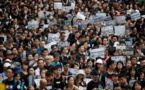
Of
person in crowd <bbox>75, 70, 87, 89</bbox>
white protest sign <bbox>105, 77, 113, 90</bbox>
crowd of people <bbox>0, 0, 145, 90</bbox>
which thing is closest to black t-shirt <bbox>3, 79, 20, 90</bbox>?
crowd of people <bbox>0, 0, 145, 90</bbox>

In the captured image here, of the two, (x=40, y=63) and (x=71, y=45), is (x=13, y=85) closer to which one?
(x=40, y=63)

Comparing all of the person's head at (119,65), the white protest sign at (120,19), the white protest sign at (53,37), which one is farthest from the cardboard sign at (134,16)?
the person's head at (119,65)

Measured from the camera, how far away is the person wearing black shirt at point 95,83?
10625mm

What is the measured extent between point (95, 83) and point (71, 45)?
377 centimetres

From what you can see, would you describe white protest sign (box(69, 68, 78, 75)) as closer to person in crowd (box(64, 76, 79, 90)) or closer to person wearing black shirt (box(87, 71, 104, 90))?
person wearing black shirt (box(87, 71, 104, 90))

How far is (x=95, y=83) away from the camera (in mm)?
10703

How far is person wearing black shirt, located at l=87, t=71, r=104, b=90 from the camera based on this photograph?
10625 mm

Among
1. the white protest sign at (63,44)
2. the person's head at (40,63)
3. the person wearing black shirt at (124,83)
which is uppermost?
the person's head at (40,63)

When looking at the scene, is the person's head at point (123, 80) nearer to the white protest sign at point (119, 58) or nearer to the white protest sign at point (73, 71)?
the white protest sign at point (73, 71)

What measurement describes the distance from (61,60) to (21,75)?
1.77m

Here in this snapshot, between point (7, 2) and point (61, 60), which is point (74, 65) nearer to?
point (61, 60)

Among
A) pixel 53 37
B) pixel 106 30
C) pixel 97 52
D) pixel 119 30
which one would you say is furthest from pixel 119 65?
pixel 119 30

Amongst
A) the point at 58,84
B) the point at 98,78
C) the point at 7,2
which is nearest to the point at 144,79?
the point at 98,78

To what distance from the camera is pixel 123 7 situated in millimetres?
20359
